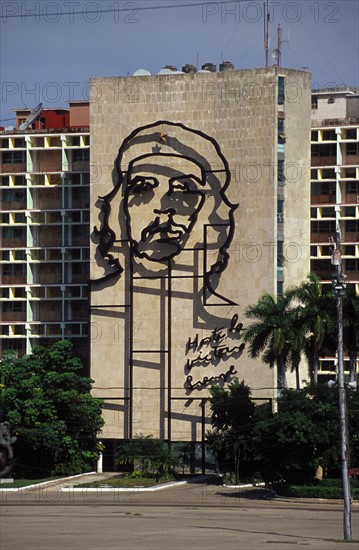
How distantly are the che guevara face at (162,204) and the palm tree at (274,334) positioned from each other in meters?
11.1

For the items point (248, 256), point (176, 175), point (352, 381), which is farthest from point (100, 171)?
point (352, 381)

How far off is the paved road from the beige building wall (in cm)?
974

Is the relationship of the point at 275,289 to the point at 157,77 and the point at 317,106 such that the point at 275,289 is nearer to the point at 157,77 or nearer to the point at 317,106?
the point at 157,77

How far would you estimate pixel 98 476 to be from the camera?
9594cm

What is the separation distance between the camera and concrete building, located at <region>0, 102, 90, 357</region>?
120312 mm

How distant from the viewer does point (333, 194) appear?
118375mm

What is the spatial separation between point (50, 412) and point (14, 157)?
127 feet

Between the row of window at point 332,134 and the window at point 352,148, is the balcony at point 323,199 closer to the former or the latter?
the window at point 352,148

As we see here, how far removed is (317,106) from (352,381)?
45.0 metres

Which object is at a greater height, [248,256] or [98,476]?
[248,256]

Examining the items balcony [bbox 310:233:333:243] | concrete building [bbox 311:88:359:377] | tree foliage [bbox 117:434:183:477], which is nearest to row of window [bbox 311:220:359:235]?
concrete building [bbox 311:88:359:377]

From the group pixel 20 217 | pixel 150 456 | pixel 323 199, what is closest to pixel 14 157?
pixel 20 217

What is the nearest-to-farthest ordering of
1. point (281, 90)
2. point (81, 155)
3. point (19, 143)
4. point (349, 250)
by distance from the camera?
point (281, 90) < point (349, 250) < point (81, 155) < point (19, 143)

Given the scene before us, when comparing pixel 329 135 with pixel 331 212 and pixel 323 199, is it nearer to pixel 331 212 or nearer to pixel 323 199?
pixel 323 199
